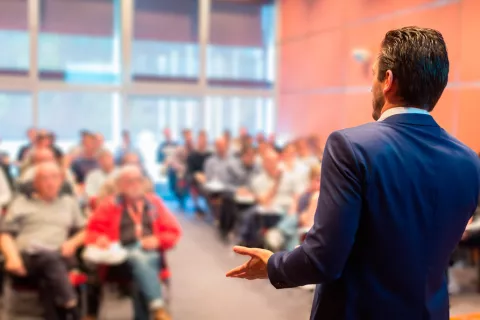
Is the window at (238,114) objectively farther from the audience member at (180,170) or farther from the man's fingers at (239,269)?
the man's fingers at (239,269)

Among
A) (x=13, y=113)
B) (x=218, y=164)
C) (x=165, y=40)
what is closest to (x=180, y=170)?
(x=218, y=164)

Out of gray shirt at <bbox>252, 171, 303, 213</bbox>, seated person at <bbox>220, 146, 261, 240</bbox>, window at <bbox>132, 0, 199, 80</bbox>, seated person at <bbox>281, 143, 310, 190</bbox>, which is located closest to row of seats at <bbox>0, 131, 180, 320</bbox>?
gray shirt at <bbox>252, 171, 303, 213</bbox>

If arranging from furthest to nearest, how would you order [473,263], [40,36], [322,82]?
1. [40,36]
2. [322,82]
3. [473,263]

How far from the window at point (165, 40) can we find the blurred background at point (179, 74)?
18mm

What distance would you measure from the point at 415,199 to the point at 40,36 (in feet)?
30.0

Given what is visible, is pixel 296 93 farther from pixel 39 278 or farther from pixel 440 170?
pixel 440 170

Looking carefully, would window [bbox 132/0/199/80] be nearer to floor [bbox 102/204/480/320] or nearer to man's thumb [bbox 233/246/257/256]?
floor [bbox 102/204/480/320]

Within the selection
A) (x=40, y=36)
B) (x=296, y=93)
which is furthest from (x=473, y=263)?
(x=40, y=36)

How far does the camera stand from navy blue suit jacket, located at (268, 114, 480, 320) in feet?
3.17

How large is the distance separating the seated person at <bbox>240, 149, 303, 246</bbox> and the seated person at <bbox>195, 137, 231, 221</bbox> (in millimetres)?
941

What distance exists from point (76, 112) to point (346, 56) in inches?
191

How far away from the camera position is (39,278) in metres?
3.42

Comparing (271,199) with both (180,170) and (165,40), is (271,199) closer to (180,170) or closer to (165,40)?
(180,170)

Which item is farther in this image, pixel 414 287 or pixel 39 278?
pixel 39 278
